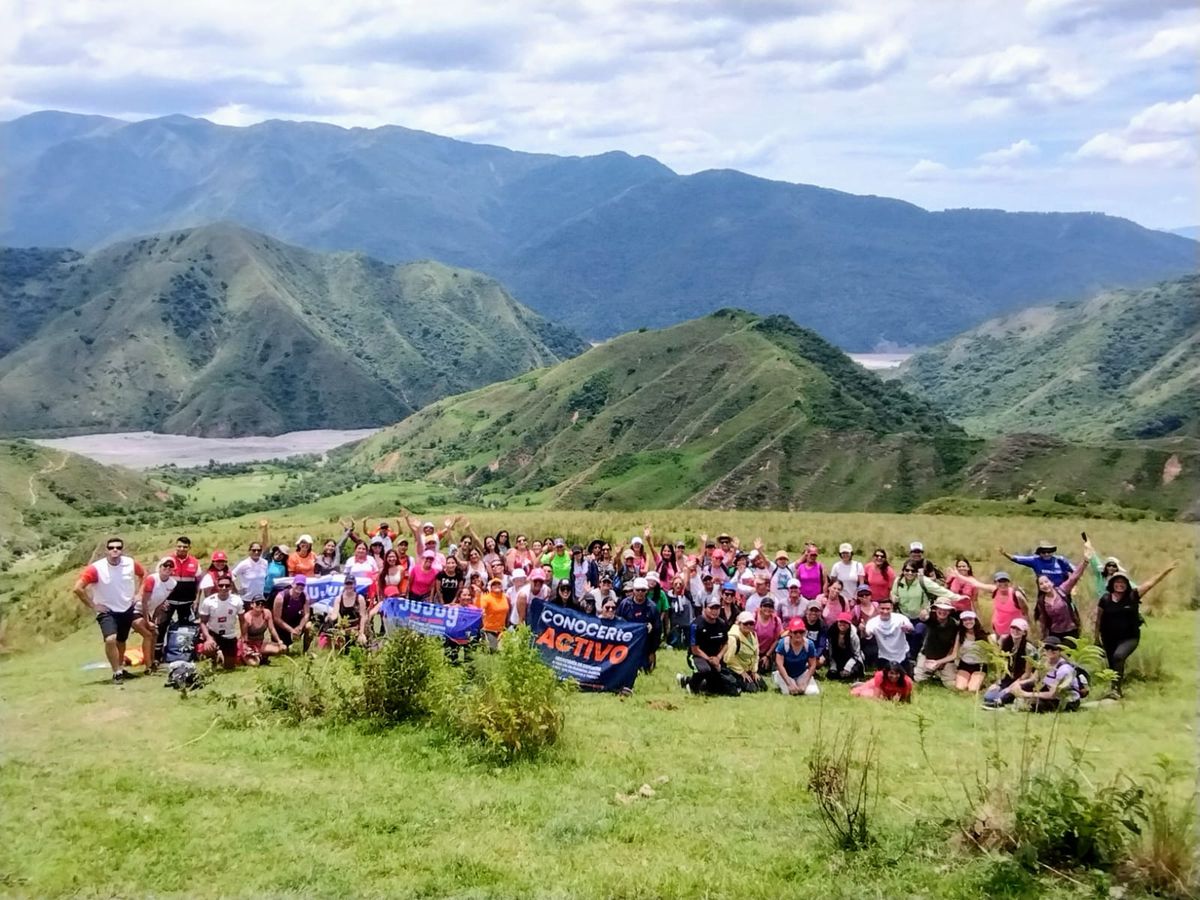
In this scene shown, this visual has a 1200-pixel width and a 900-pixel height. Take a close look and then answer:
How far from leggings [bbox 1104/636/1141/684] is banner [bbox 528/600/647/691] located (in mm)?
6142

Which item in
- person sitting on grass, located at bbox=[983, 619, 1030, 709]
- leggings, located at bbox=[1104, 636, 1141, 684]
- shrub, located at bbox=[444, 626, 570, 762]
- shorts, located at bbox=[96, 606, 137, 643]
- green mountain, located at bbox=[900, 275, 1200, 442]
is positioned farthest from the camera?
green mountain, located at bbox=[900, 275, 1200, 442]

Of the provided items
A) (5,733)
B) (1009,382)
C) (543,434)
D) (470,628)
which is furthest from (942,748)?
(1009,382)

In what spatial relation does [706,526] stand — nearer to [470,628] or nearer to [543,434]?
[470,628]

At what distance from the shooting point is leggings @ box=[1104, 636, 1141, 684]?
1338 cm

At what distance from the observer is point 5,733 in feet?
39.2

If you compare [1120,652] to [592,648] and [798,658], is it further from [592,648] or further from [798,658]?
[592,648]

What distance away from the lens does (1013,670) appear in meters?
13.5

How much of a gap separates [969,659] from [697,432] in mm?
77931

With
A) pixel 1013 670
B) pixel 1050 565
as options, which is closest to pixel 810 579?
pixel 1050 565

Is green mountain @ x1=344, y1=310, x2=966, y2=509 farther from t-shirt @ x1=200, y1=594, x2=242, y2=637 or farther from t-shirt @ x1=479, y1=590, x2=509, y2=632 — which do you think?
t-shirt @ x1=200, y1=594, x2=242, y2=637

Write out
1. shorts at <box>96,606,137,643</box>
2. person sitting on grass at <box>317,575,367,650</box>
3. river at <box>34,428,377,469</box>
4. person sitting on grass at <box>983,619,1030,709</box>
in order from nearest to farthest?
1. person sitting on grass at <box>983,619,1030,709</box>
2. shorts at <box>96,606,137,643</box>
3. person sitting on grass at <box>317,575,367,650</box>
4. river at <box>34,428,377,469</box>

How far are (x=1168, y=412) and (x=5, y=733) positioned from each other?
141496 millimetres

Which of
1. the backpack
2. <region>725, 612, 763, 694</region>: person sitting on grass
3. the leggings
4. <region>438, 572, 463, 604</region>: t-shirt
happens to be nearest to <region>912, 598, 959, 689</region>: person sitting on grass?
the leggings

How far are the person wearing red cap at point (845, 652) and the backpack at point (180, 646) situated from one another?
30.5ft
